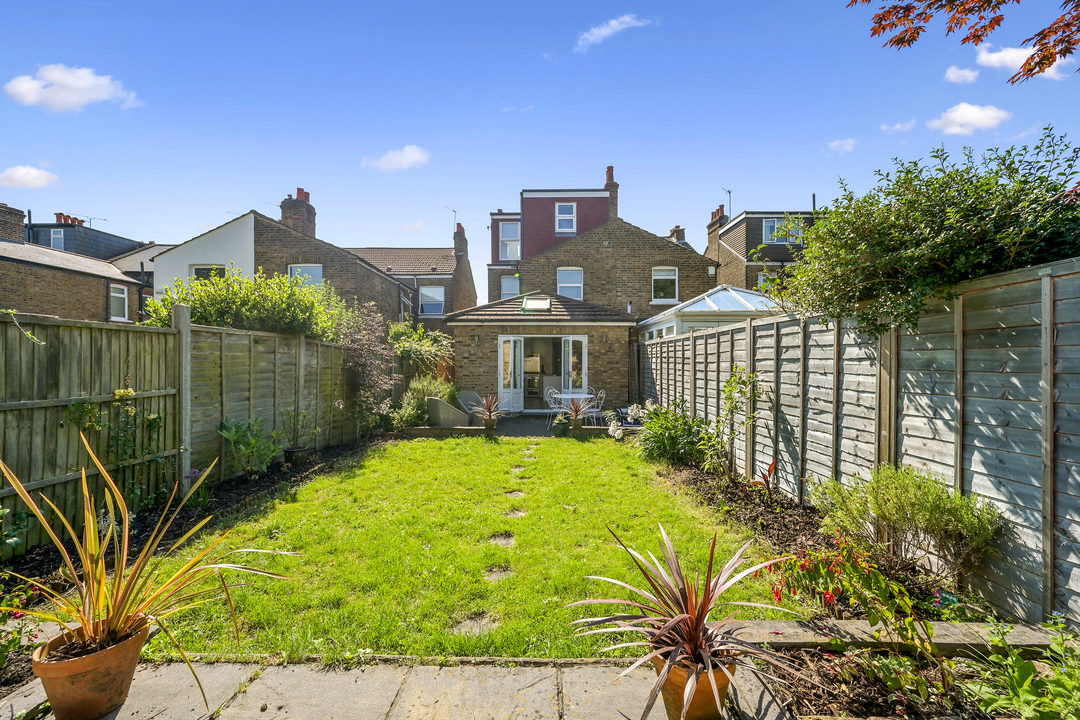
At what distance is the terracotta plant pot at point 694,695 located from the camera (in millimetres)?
1949

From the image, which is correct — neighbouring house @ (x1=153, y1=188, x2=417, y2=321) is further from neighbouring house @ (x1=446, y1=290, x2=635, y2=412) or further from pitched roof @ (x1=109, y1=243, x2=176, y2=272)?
neighbouring house @ (x1=446, y1=290, x2=635, y2=412)

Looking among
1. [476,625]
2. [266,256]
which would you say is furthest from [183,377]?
[266,256]

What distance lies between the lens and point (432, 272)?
24234 mm

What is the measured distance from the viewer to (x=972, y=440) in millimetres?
2930

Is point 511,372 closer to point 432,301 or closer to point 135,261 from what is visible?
point 432,301

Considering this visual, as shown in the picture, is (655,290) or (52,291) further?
(655,290)

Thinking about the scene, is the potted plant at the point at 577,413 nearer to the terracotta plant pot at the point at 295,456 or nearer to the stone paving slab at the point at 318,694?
the terracotta plant pot at the point at 295,456

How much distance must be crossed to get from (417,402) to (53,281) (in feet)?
58.4

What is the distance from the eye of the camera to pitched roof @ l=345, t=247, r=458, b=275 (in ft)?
80.8

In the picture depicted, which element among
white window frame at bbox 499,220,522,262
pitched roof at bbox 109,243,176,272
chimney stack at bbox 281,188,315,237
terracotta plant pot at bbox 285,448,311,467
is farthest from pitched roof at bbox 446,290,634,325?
pitched roof at bbox 109,243,176,272

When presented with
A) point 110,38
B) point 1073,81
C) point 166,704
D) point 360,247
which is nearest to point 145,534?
point 166,704

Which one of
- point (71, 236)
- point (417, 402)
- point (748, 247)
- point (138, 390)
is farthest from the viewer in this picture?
point (71, 236)

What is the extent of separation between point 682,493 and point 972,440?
3.37m

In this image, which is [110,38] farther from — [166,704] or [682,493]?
[682,493]
